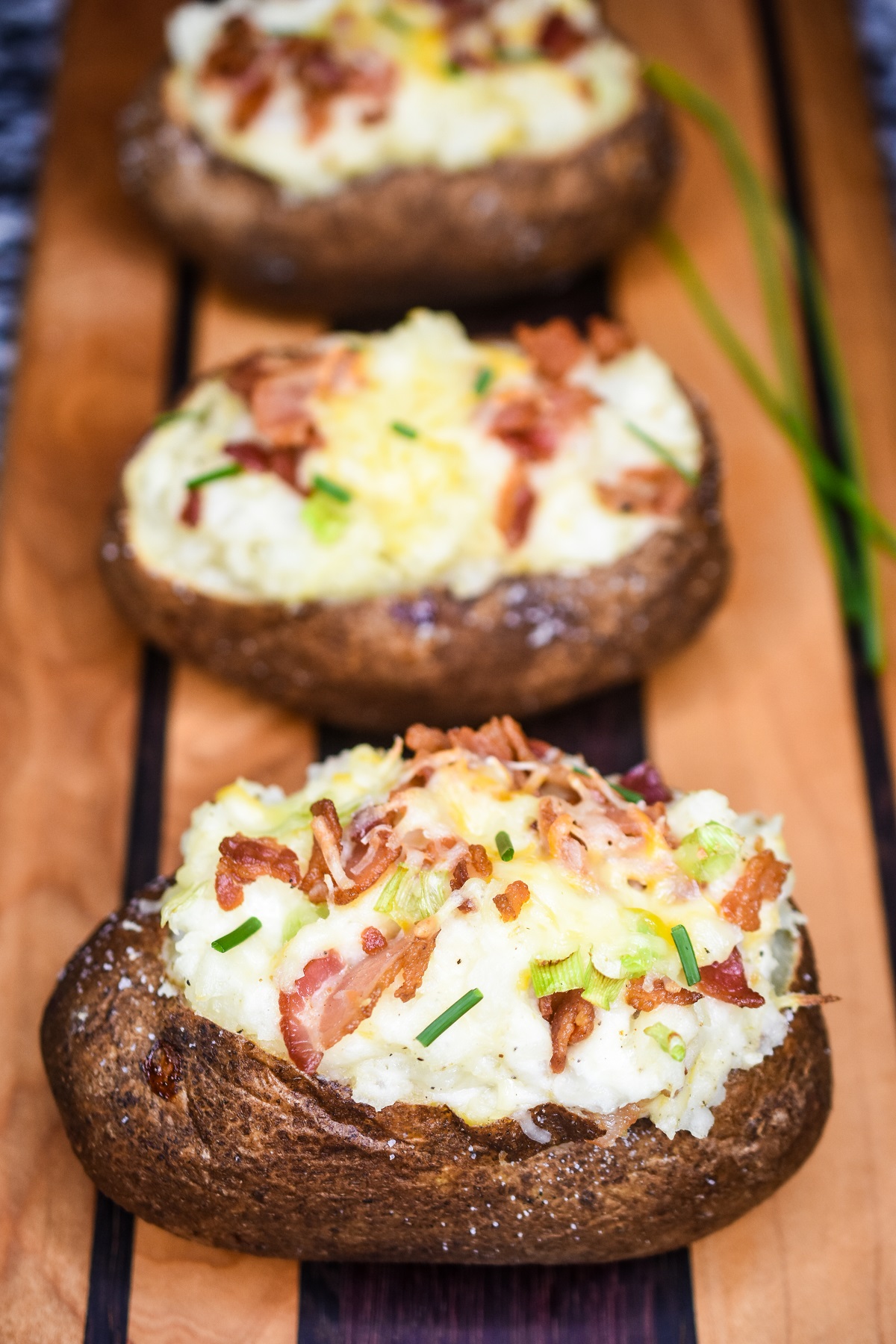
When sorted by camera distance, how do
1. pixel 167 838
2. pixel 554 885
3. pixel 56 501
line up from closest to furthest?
1. pixel 554 885
2. pixel 167 838
3. pixel 56 501

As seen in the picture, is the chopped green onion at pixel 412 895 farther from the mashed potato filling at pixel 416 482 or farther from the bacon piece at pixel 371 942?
the mashed potato filling at pixel 416 482

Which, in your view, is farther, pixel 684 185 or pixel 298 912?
pixel 684 185

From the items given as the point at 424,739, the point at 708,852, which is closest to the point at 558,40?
the point at 424,739

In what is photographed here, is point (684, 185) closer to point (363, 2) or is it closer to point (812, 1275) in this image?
point (363, 2)

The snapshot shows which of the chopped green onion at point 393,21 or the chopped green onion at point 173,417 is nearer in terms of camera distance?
the chopped green onion at point 173,417

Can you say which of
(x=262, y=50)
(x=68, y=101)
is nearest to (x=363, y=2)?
(x=262, y=50)

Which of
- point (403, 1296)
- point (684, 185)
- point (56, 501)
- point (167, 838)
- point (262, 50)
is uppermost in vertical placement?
point (262, 50)

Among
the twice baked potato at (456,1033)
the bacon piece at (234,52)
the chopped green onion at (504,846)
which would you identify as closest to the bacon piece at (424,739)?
the twice baked potato at (456,1033)

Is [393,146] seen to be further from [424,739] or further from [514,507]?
[424,739]
